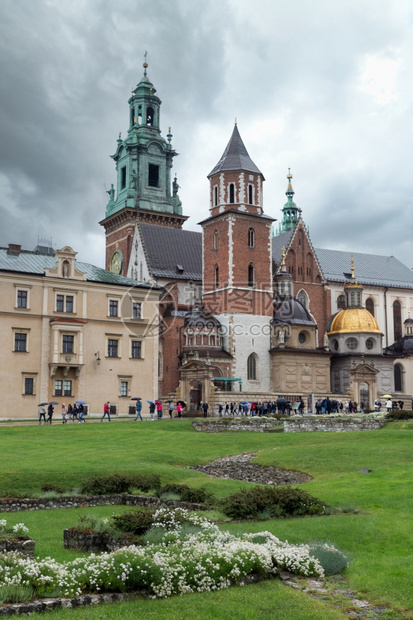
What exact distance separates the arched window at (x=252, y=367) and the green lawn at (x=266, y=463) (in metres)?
28.9

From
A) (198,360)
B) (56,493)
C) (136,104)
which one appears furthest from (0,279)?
(136,104)

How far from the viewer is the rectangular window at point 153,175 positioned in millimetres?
92625

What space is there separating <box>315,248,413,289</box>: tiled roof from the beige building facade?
39.4 m

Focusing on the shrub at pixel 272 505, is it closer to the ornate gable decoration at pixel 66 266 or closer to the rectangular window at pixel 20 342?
the rectangular window at pixel 20 342

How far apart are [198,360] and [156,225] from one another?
29.4 m

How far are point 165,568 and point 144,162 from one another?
85405 millimetres

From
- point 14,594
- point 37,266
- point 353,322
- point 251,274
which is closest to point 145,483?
point 14,594

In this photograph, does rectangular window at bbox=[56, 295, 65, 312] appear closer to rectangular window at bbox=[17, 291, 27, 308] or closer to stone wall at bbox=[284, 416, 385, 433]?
rectangular window at bbox=[17, 291, 27, 308]

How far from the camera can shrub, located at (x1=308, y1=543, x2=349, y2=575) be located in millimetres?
11719

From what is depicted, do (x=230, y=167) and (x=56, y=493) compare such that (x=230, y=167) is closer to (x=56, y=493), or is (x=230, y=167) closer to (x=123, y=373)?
(x=123, y=373)

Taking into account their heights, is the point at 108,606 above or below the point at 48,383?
below

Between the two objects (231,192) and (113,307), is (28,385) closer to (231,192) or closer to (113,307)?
(113,307)

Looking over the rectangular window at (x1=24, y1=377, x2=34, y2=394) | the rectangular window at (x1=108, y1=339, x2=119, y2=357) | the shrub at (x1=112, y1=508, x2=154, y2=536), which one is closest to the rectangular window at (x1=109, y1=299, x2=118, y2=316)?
the rectangular window at (x1=108, y1=339, x2=119, y2=357)

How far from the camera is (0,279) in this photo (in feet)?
168
